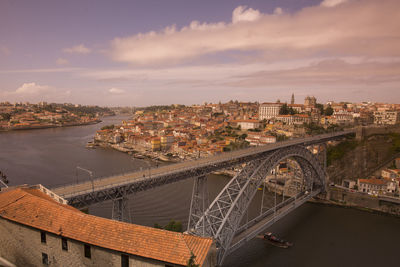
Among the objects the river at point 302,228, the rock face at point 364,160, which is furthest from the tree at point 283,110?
the river at point 302,228

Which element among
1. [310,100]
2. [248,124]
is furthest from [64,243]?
[310,100]

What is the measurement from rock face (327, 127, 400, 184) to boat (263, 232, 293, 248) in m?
11.6

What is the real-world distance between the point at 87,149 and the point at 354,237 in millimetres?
34604

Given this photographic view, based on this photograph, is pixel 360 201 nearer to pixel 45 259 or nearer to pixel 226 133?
pixel 45 259

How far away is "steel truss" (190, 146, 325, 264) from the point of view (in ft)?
34.0

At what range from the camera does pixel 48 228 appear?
528 centimetres

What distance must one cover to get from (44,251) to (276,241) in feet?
37.2

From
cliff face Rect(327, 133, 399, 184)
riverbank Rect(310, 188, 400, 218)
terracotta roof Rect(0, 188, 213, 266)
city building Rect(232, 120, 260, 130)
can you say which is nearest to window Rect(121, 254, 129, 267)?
terracotta roof Rect(0, 188, 213, 266)

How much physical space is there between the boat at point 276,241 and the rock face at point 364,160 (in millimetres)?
11603

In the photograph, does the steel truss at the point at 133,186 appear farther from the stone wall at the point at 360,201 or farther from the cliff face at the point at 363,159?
the cliff face at the point at 363,159

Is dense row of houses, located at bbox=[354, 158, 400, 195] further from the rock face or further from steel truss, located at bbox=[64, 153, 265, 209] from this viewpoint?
steel truss, located at bbox=[64, 153, 265, 209]

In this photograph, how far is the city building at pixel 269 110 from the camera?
4975 cm

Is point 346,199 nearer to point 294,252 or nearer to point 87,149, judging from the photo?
point 294,252

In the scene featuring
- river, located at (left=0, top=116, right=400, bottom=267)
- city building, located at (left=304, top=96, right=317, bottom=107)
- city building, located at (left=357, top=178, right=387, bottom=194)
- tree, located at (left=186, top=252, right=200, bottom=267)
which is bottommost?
river, located at (left=0, top=116, right=400, bottom=267)
